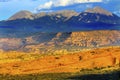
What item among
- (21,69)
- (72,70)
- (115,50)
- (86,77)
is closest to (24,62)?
(21,69)

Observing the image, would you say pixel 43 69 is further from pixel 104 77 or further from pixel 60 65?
pixel 104 77

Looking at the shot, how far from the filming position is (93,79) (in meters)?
81.0

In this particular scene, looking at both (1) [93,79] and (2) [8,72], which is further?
(2) [8,72]

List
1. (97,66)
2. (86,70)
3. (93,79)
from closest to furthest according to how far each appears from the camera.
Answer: (93,79), (86,70), (97,66)

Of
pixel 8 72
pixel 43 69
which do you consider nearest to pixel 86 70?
pixel 43 69

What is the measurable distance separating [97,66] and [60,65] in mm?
9072

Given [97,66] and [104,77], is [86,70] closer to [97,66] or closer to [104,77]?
[97,66]

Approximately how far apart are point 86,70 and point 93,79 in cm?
2006

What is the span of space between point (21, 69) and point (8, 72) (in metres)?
3.58

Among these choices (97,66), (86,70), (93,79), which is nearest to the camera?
(93,79)

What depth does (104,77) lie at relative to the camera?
269ft

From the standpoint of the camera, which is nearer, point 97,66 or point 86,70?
point 86,70

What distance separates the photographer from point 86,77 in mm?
84000

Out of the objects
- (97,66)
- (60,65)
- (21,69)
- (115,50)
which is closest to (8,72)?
(21,69)
